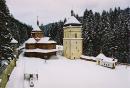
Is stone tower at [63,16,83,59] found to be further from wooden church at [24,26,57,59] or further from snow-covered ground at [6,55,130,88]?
snow-covered ground at [6,55,130,88]

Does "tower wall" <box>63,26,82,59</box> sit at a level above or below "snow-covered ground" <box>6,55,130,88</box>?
above

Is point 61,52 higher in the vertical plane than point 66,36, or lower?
lower

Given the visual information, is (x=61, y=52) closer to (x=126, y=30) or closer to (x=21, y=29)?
(x=126, y=30)

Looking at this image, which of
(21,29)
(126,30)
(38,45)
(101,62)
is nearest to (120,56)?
(126,30)

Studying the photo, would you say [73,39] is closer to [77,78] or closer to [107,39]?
[107,39]

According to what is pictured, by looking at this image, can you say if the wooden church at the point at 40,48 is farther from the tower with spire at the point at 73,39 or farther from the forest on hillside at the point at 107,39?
the forest on hillside at the point at 107,39

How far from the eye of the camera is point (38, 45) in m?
54.9

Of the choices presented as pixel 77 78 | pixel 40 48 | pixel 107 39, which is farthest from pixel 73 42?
pixel 77 78

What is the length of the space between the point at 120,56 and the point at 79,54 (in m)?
11.5

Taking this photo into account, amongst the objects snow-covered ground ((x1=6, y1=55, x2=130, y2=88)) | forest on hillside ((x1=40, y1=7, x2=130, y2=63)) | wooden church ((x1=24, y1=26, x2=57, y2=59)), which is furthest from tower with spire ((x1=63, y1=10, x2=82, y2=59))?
Answer: snow-covered ground ((x1=6, y1=55, x2=130, y2=88))

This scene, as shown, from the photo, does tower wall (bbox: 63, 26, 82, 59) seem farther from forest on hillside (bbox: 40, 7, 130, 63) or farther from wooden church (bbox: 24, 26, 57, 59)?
forest on hillside (bbox: 40, 7, 130, 63)

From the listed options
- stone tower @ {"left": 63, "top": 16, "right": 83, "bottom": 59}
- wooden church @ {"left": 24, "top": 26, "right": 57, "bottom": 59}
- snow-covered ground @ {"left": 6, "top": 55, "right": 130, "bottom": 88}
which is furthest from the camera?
stone tower @ {"left": 63, "top": 16, "right": 83, "bottom": 59}

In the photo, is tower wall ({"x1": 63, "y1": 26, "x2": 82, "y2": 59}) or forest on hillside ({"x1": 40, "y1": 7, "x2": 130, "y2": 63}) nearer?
tower wall ({"x1": 63, "y1": 26, "x2": 82, "y2": 59})

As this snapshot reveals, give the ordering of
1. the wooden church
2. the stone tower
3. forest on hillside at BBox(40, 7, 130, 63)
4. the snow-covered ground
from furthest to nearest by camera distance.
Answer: forest on hillside at BBox(40, 7, 130, 63), the stone tower, the wooden church, the snow-covered ground
